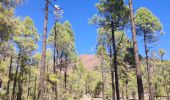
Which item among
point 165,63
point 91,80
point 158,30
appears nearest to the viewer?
point 158,30

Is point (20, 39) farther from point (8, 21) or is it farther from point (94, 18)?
point (8, 21)

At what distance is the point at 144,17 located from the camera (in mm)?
28516

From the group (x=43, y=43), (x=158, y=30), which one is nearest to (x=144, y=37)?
(x=158, y=30)

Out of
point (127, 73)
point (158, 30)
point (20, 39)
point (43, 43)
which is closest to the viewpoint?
point (43, 43)

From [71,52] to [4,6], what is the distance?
20833 millimetres

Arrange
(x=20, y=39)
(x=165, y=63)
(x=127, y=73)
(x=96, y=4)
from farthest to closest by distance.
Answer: (x=165, y=63) → (x=127, y=73) → (x=20, y=39) → (x=96, y=4)

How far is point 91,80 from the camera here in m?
94.2

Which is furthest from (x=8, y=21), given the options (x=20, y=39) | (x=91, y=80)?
(x=91, y=80)

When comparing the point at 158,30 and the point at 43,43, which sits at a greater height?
the point at 158,30

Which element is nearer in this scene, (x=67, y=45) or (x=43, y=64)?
(x=43, y=64)

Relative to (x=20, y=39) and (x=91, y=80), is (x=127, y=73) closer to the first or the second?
(x=20, y=39)

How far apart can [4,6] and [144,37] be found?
56.0 feet

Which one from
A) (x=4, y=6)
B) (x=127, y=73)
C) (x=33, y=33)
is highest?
(x=33, y=33)

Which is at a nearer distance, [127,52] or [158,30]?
[158,30]
